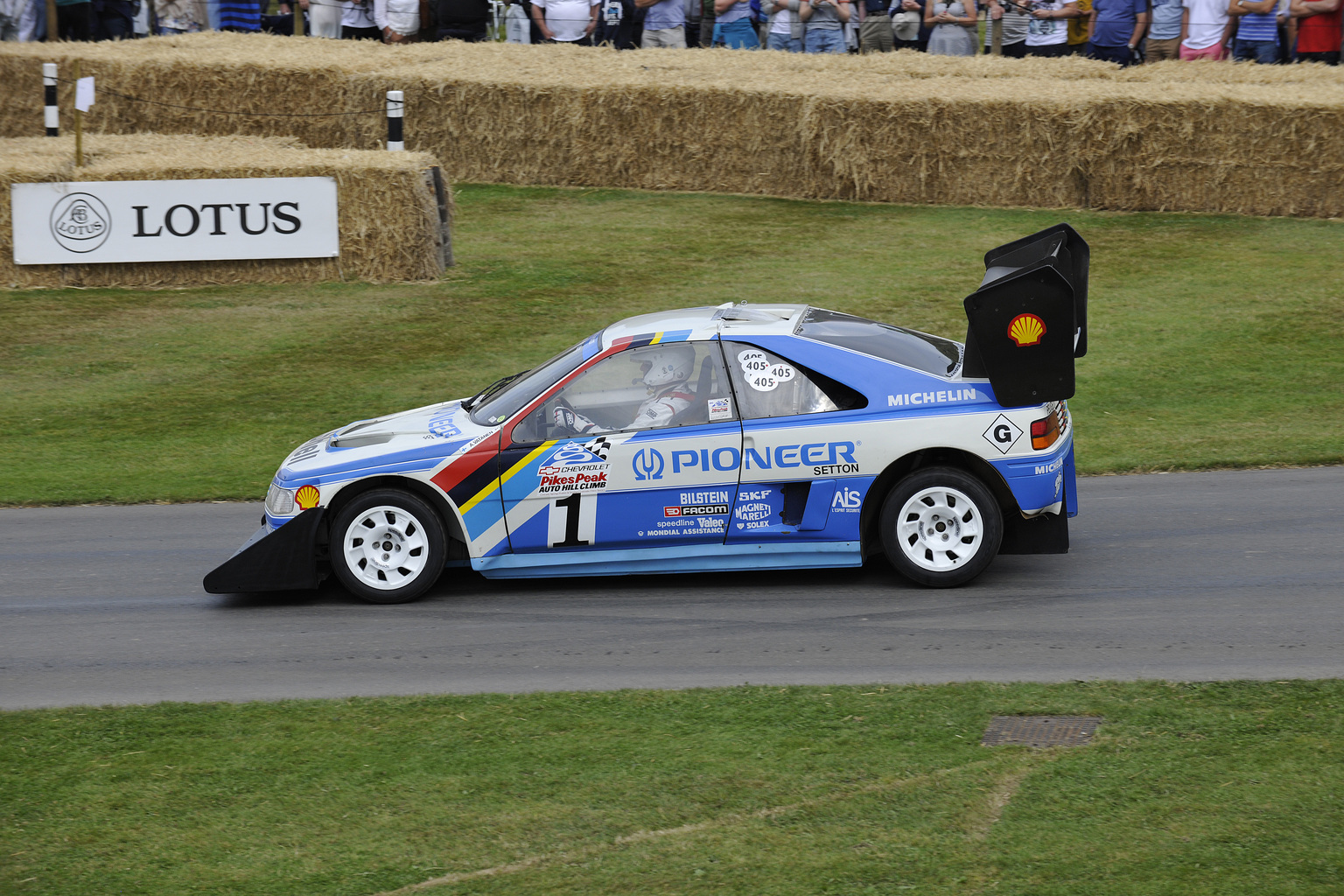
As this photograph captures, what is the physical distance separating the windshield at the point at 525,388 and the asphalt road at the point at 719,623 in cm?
103

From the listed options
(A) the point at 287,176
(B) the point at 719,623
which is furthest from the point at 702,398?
(A) the point at 287,176

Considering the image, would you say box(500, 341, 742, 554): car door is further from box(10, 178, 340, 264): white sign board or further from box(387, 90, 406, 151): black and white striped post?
box(387, 90, 406, 151): black and white striped post

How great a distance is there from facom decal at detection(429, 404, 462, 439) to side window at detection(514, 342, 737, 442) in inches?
16.7

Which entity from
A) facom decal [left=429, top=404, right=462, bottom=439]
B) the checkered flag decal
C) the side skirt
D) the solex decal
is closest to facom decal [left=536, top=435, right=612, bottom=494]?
the checkered flag decal

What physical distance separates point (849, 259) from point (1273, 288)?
4475 millimetres

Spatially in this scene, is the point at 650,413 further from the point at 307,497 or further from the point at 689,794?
the point at 689,794

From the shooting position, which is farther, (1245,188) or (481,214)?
(481,214)

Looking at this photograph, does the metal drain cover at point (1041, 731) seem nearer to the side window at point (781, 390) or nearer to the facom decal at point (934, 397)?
the facom decal at point (934, 397)

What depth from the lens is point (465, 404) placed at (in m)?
9.32

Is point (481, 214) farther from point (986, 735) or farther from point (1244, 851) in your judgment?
point (1244, 851)

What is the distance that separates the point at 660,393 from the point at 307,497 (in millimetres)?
2065

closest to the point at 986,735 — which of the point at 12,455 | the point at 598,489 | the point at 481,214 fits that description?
the point at 598,489

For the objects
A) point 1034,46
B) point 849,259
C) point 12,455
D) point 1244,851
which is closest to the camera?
point 1244,851

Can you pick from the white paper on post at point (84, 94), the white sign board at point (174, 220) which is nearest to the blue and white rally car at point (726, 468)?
the white sign board at point (174, 220)
